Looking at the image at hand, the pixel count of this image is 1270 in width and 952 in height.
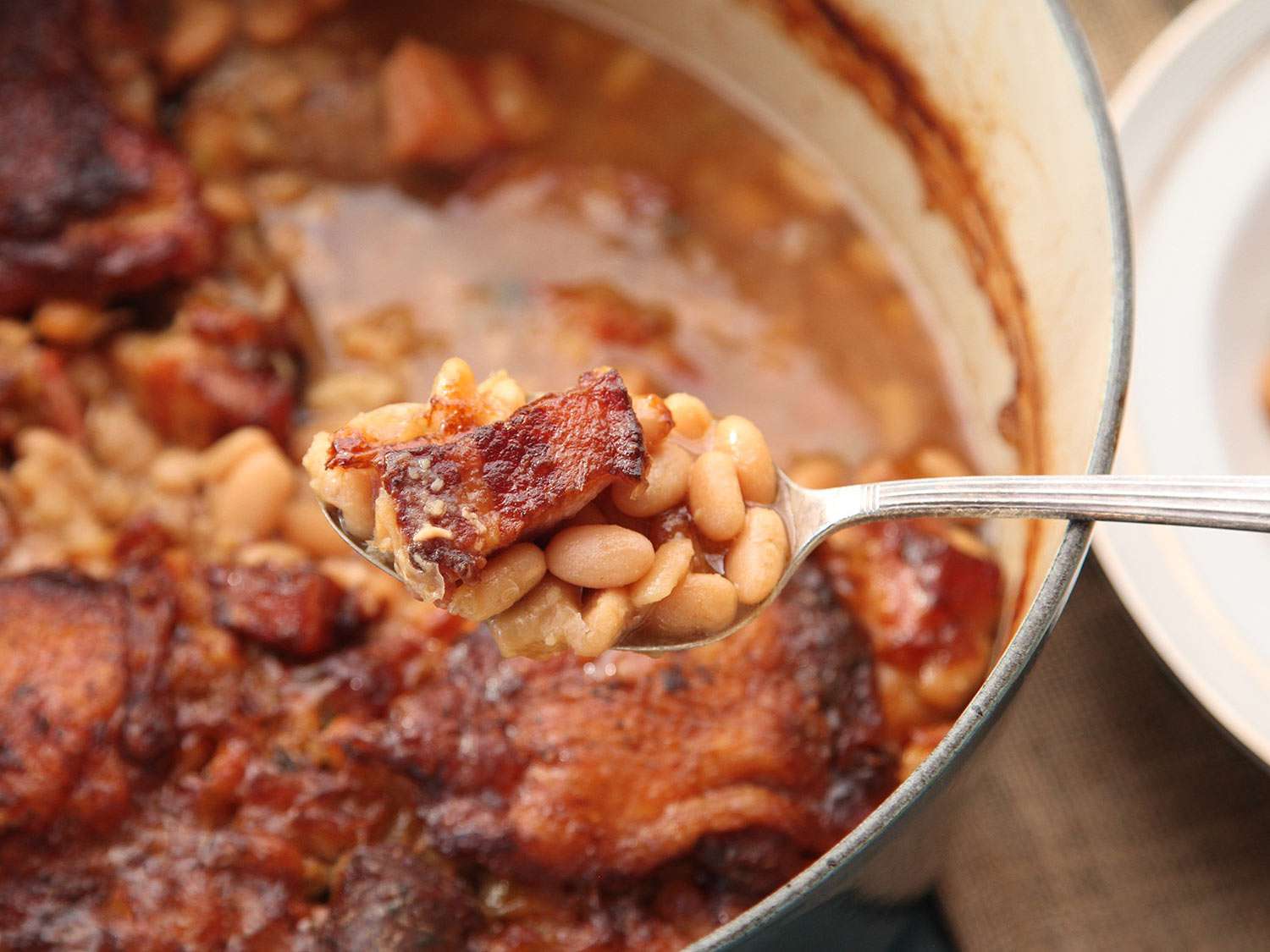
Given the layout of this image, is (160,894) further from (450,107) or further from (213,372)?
(450,107)

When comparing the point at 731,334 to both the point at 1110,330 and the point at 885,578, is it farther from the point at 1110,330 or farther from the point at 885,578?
the point at 1110,330

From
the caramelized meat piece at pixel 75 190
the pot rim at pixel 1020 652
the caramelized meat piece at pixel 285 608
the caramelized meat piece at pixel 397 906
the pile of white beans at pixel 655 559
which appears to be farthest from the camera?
the caramelized meat piece at pixel 75 190

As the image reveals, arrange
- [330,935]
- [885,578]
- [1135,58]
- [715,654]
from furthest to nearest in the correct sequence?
[1135,58] → [885,578] → [715,654] → [330,935]

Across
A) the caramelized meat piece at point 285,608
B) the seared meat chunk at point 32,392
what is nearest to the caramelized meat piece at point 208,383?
the seared meat chunk at point 32,392

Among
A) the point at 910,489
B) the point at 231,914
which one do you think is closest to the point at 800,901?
the point at 910,489

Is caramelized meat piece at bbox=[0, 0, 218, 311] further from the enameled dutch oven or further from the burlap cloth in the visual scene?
the burlap cloth

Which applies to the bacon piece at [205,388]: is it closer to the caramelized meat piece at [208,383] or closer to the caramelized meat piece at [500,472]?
the caramelized meat piece at [208,383]

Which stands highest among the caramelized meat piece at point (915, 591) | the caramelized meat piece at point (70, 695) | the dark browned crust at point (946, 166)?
the dark browned crust at point (946, 166)
